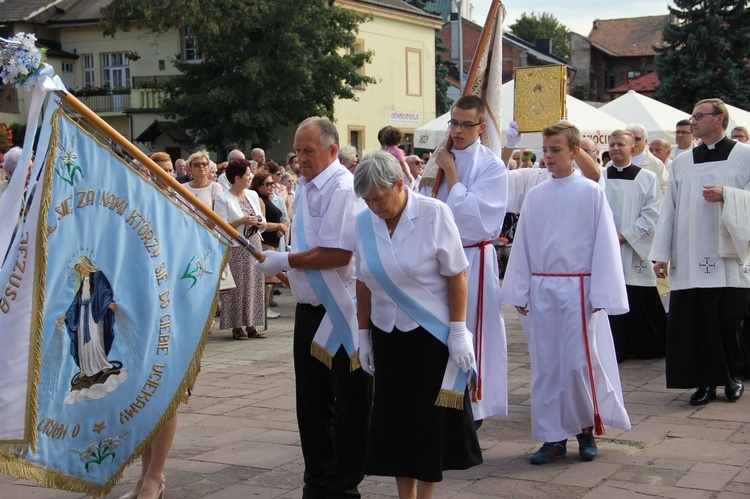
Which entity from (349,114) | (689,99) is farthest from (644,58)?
(349,114)

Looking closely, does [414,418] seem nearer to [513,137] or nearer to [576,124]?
[513,137]

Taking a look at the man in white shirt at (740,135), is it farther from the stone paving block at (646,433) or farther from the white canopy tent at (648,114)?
the stone paving block at (646,433)

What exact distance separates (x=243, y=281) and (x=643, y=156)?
4474 millimetres

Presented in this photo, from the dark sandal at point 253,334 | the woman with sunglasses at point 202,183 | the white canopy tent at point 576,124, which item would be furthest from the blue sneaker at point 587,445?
the white canopy tent at point 576,124

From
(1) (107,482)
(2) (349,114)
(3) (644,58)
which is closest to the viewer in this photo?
(1) (107,482)

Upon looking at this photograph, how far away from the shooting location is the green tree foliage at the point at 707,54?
39.4 metres

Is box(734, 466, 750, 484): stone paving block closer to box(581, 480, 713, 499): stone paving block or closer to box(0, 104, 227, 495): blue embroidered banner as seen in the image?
box(581, 480, 713, 499): stone paving block

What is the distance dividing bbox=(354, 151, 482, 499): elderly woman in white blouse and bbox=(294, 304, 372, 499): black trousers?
48 cm

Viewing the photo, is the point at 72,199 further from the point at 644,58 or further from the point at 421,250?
the point at 644,58

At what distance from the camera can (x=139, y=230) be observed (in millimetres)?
4977

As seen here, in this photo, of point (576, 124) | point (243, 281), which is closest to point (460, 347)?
point (243, 281)

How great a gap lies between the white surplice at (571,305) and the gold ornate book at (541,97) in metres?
1.99

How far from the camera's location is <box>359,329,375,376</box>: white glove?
4957 millimetres

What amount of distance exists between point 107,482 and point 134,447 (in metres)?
0.20
